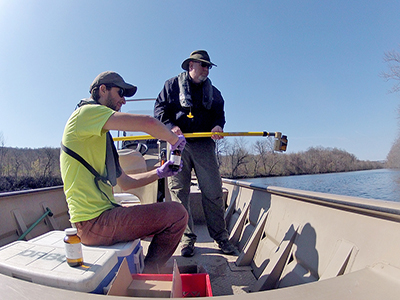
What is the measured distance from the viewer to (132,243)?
5.07 feet

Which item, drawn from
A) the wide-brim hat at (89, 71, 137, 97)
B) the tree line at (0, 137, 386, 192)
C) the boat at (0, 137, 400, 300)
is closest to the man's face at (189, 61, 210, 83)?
the wide-brim hat at (89, 71, 137, 97)

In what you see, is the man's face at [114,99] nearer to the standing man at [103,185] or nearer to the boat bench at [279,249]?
the standing man at [103,185]

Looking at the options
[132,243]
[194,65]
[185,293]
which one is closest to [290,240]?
[185,293]

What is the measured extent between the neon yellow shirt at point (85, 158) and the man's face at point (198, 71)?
1.37 meters

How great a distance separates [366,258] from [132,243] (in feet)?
3.95

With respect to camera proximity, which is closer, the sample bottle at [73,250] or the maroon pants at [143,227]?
the sample bottle at [73,250]

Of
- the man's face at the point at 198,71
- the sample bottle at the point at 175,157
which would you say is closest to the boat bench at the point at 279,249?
the sample bottle at the point at 175,157

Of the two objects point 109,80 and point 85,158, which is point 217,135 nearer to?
point 109,80

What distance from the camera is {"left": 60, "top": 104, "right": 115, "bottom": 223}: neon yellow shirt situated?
57.8 inches

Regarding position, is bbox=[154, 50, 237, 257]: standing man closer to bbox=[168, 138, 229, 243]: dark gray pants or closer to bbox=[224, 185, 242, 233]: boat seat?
bbox=[168, 138, 229, 243]: dark gray pants

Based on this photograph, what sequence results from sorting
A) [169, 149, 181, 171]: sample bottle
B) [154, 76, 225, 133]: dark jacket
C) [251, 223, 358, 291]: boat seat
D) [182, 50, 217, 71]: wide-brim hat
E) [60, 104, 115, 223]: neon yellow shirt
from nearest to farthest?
[251, 223, 358, 291]: boat seat < [60, 104, 115, 223]: neon yellow shirt < [169, 149, 181, 171]: sample bottle < [182, 50, 217, 71]: wide-brim hat < [154, 76, 225, 133]: dark jacket

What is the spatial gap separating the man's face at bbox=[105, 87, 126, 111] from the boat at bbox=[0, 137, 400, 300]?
0.97 meters

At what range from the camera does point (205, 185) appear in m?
2.66

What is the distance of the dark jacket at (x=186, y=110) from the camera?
9.02ft
